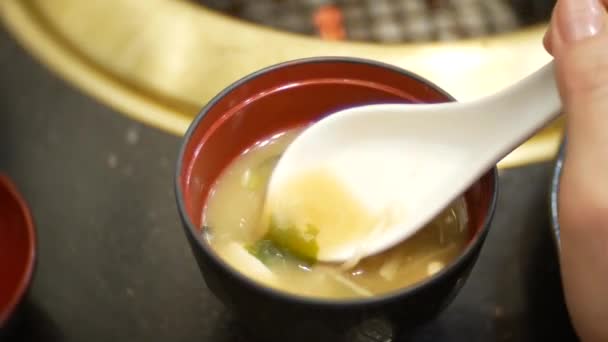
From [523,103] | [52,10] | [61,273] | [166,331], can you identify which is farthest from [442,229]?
[52,10]

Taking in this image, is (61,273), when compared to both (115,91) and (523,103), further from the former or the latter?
(523,103)

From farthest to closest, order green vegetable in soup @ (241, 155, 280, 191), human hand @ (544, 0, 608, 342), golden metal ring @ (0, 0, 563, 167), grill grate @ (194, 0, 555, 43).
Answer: grill grate @ (194, 0, 555, 43) < golden metal ring @ (0, 0, 563, 167) < green vegetable in soup @ (241, 155, 280, 191) < human hand @ (544, 0, 608, 342)

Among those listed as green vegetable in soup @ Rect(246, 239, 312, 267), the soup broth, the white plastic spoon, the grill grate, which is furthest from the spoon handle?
the grill grate

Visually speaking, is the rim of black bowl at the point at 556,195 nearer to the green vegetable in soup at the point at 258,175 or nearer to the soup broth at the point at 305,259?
the soup broth at the point at 305,259

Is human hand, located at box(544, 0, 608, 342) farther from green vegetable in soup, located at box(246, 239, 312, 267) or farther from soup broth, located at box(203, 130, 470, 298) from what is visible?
green vegetable in soup, located at box(246, 239, 312, 267)

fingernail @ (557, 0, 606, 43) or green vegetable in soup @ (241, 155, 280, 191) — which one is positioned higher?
fingernail @ (557, 0, 606, 43)

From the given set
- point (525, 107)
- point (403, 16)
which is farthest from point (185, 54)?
point (525, 107)
